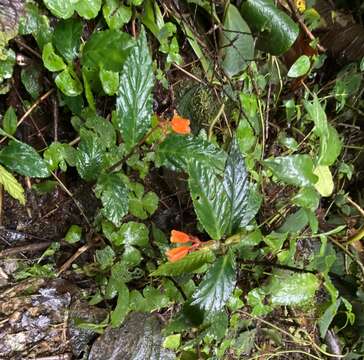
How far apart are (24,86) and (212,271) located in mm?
547

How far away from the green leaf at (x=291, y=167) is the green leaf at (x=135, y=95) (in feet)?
1.25

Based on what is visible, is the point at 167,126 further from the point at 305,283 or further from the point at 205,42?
the point at 305,283

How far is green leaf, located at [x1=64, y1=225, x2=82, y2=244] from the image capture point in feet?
3.15

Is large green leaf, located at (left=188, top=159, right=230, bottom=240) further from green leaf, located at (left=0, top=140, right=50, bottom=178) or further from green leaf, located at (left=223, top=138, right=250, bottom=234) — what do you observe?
green leaf, located at (left=0, top=140, right=50, bottom=178)

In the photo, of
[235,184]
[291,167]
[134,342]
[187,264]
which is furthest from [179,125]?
[134,342]

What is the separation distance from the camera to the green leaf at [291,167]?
1084 mm

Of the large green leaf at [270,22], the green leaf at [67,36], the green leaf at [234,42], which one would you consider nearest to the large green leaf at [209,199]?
the green leaf at [67,36]

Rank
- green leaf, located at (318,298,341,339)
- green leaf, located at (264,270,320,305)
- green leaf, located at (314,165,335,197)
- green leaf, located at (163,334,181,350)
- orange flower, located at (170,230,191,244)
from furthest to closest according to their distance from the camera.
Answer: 1. green leaf, located at (318,298,341,339)
2. green leaf, located at (314,165,335,197)
3. green leaf, located at (264,270,320,305)
4. green leaf, located at (163,334,181,350)
5. orange flower, located at (170,230,191,244)

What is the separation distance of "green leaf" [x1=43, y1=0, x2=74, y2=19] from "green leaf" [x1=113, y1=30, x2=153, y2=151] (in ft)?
0.50

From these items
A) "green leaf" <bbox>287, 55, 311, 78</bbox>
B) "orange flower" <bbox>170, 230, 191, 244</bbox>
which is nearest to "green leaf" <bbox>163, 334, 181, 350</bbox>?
"orange flower" <bbox>170, 230, 191, 244</bbox>

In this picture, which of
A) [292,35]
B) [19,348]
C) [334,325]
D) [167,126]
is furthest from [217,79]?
[334,325]

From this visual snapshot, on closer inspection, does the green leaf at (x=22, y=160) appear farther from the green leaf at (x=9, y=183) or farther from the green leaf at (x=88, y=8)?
the green leaf at (x=88, y=8)

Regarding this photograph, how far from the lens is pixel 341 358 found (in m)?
1.52

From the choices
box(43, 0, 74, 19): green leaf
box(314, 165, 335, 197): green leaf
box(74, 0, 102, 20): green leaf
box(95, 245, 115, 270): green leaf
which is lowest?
box(314, 165, 335, 197): green leaf
